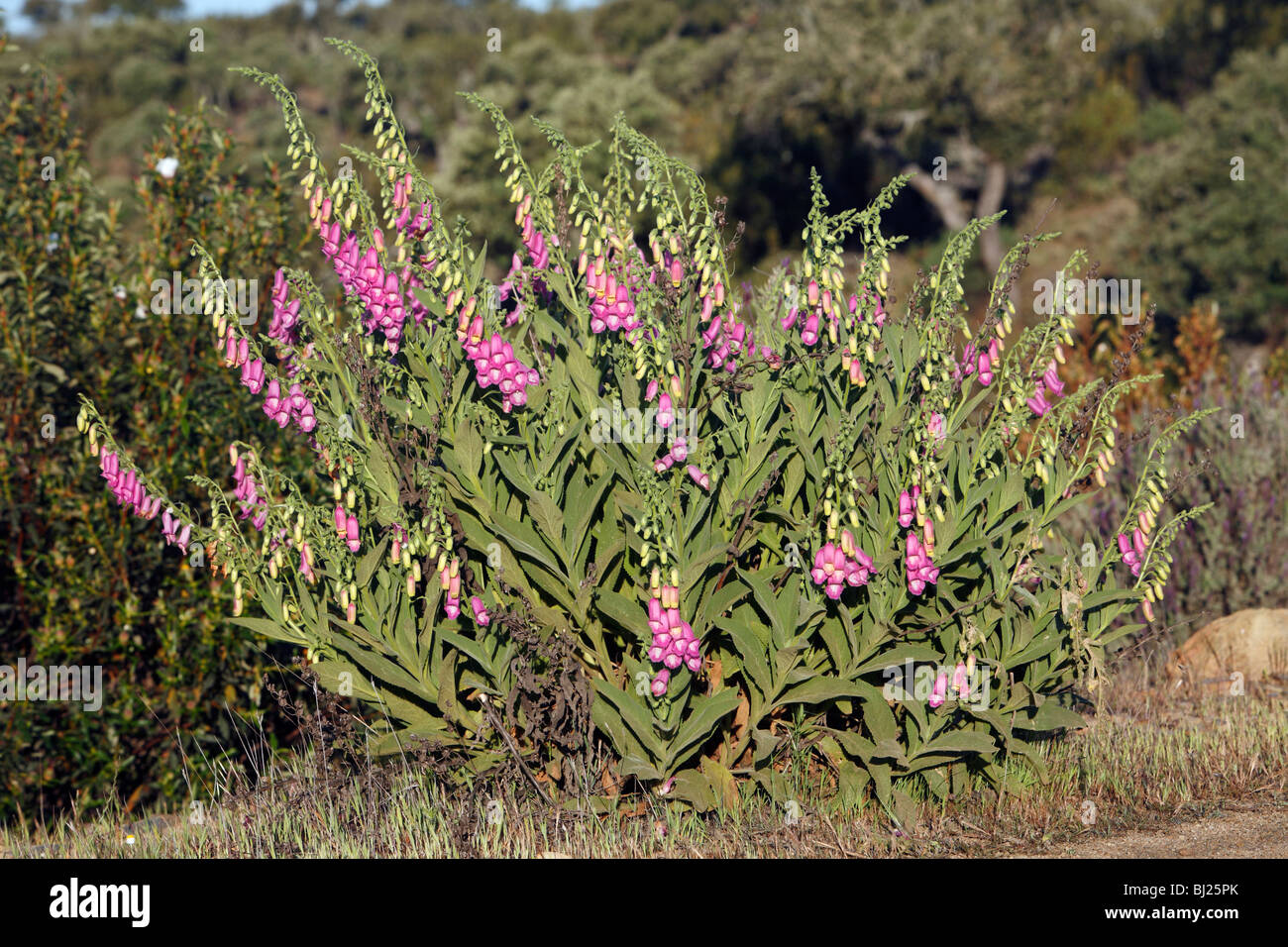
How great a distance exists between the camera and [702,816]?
466 centimetres

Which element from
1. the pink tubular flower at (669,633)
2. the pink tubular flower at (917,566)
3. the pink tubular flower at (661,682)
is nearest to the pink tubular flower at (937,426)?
the pink tubular flower at (917,566)

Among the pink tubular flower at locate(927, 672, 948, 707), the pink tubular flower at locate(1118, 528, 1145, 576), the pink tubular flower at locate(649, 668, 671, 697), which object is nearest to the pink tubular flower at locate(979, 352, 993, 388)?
the pink tubular flower at locate(1118, 528, 1145, 576)

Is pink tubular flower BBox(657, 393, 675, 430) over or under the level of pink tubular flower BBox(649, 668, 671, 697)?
over

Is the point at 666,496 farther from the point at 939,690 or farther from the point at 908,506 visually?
the point at 939,690

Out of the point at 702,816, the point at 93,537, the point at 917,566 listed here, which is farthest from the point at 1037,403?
the point at 93,537

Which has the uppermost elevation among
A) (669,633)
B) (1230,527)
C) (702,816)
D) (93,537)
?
(93,537)

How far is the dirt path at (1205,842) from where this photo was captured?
449 cm

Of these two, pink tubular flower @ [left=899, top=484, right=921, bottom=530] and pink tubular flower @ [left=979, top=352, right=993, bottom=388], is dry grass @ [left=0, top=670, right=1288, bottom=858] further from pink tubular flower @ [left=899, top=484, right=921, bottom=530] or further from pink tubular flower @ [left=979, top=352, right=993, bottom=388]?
pink tubular flower @ [left=979, top=352, right=993, bottom=388]

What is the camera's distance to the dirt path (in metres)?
4.49

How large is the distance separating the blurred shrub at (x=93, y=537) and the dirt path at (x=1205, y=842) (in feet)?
14.8

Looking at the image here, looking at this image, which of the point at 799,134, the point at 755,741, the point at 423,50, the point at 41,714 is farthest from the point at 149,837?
the point at 423,50

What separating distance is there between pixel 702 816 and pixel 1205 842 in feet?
6.51

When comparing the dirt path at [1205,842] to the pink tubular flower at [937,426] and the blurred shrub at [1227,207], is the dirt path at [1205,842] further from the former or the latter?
the blurred shrub at [1227,207]

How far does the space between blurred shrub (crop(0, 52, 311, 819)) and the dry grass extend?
3.68ft
